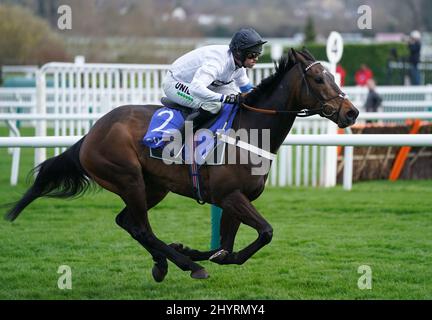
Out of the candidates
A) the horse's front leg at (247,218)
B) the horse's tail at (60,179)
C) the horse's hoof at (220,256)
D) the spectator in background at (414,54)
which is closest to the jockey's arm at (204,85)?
the horse's front leg at (247,218)

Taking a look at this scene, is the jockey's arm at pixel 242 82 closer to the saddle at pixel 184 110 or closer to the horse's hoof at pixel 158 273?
the saddle at pixel 184 110

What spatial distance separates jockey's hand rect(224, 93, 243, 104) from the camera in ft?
17.6

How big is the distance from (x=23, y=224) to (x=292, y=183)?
3.88m

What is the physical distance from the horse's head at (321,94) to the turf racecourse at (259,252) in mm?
1064

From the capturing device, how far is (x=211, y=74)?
5426 millimetres

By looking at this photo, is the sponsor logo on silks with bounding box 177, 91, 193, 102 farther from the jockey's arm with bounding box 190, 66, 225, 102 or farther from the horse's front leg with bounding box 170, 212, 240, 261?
the horse's front leg with bounding box 170, 212, 240, 261

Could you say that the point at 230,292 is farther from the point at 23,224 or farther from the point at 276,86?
the point at 23,224

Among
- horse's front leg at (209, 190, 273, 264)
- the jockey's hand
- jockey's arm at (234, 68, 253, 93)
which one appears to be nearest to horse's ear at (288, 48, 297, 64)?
the jockey's hand

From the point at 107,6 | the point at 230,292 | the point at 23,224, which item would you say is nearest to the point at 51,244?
the point at 23,224

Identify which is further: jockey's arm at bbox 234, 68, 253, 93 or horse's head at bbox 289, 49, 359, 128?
jockey's arm at bbox 234, 68, 253, 93

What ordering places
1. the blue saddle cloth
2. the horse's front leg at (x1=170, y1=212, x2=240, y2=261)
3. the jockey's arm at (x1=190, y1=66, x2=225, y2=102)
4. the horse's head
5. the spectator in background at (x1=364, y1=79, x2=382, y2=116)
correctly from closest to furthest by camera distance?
the horse's head < the jockey's arm at (x1=190, y1=66, x2=225, y2=102) < the blue saddle cloth < the horse's front leg at (x1=170, y1=212, x2=240, y2=261) < the spectator in background at (x1=364, y1=79, x2=382, y2=116)

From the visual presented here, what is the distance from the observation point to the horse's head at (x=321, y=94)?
5.18 m

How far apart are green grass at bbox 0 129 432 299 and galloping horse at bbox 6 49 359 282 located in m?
0.27

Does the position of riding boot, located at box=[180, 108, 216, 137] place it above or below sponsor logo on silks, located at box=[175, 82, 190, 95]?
below
